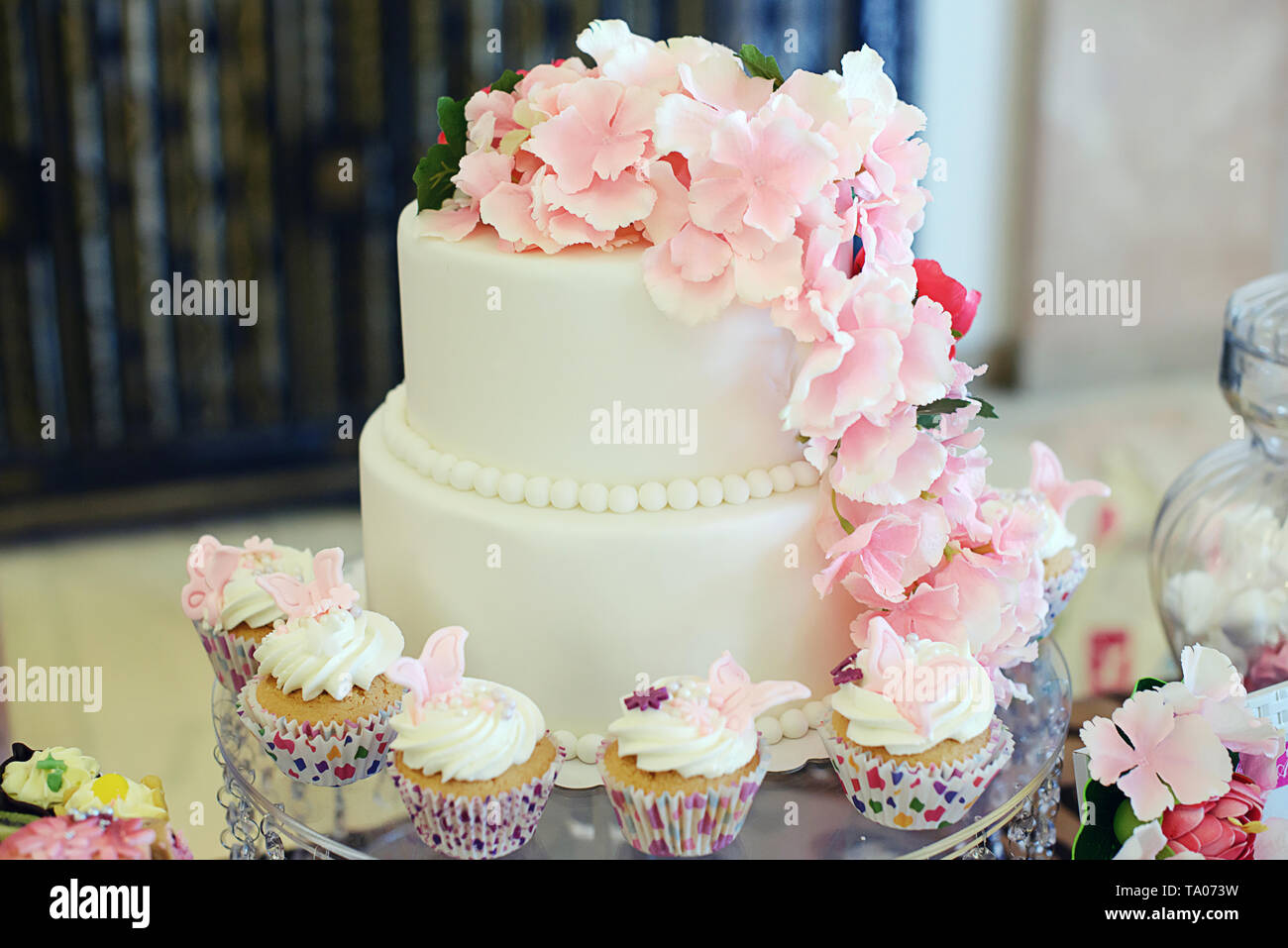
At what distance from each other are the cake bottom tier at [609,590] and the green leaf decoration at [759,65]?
554 millimetres

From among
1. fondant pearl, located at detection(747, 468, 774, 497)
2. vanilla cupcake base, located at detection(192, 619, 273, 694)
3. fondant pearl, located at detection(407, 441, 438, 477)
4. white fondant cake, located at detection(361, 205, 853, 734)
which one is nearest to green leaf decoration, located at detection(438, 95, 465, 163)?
white fondant cake, located at detection(361, 205, 853, 734)

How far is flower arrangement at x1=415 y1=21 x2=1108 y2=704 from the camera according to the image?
160 cm

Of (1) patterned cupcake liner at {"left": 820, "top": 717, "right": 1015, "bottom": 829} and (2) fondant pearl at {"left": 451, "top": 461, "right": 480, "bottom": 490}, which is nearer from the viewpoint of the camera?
(1) patterned cupcake liner at {"left": 820, "top": 717, "right": 1015, "bottom": 829}

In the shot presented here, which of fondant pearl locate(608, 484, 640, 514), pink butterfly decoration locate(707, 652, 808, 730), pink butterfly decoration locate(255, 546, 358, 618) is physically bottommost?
pink butterfly decoration locate(707, 652, 808, 730)

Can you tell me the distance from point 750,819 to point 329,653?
23.4 inches

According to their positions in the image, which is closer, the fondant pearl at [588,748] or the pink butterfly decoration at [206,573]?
the fondant pearl at [588,748]

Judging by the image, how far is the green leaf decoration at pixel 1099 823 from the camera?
167 cm

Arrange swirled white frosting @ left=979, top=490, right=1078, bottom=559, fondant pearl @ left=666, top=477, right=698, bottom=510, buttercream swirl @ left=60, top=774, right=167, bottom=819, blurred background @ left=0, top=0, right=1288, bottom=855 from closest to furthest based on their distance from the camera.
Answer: buttercream swirl @ left=60, top=774, right=167, bottom=819
fondant pearl @ left=666, top=477, right=698, bottom=510
swirled white frosting @ left=979, top=490, right=1078, bottom=559
blurred background @ left=0, top=0, right=1288, bottom=855

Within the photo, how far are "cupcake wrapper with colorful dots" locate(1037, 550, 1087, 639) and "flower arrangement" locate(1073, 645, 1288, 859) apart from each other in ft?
1.21

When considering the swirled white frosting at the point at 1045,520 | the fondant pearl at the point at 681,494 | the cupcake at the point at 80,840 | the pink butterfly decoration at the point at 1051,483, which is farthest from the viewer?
the pink butterfly decoration at the point at 1051,483

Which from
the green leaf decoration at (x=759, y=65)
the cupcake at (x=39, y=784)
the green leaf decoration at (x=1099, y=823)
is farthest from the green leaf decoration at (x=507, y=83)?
the green leaf decoration at (x=1099, y=823)

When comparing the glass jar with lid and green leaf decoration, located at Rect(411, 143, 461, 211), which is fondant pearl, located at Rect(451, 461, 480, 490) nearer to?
green leaf decoration, located at Rect(411, 143, 461, 211)

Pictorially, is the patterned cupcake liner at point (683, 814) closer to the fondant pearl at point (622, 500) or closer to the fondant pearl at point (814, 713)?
the fondant pearl at point (814, 713)
